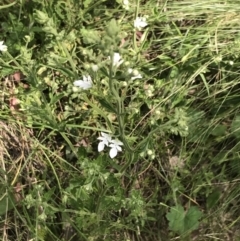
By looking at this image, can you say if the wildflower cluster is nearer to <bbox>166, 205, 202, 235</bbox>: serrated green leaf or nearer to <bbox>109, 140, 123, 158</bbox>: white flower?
<bbox>109, 140, 123, 158</bbox>: white flower

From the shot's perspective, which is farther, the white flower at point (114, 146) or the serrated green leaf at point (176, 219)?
the serrated green leaf at point (176, 219)

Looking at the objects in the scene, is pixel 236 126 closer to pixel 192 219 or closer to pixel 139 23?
pixel 192 219

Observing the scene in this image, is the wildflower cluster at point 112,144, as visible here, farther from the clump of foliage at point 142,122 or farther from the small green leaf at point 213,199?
the small green leaf at point 213,199

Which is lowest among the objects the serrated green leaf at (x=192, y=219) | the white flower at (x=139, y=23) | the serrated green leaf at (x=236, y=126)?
the serrated green leaf at (x=192, y=219)

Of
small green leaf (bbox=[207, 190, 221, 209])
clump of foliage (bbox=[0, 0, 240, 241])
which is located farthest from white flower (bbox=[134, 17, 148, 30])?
small green leaf (bbox=[207, 190, 221, 209])

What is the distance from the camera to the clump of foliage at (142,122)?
60.6 inches

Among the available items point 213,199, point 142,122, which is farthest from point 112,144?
point 213,199

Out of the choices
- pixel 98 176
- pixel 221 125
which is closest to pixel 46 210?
pixel 98 176

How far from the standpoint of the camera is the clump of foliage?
1538 mm

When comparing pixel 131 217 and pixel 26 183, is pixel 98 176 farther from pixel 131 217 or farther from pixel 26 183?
pixel 26 183

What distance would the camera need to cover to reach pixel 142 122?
5.27 feet

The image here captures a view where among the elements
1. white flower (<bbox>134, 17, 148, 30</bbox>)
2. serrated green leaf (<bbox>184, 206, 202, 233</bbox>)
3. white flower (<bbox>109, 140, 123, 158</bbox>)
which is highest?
white flower (<bbox>134, 17, 148, 30</bbox>)

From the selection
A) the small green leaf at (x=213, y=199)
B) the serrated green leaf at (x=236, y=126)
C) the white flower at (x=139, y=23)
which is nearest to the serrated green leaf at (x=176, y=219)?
the small green leaf at (x=213, y=199)

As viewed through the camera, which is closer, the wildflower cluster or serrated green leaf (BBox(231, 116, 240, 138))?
the wildflower cluster
